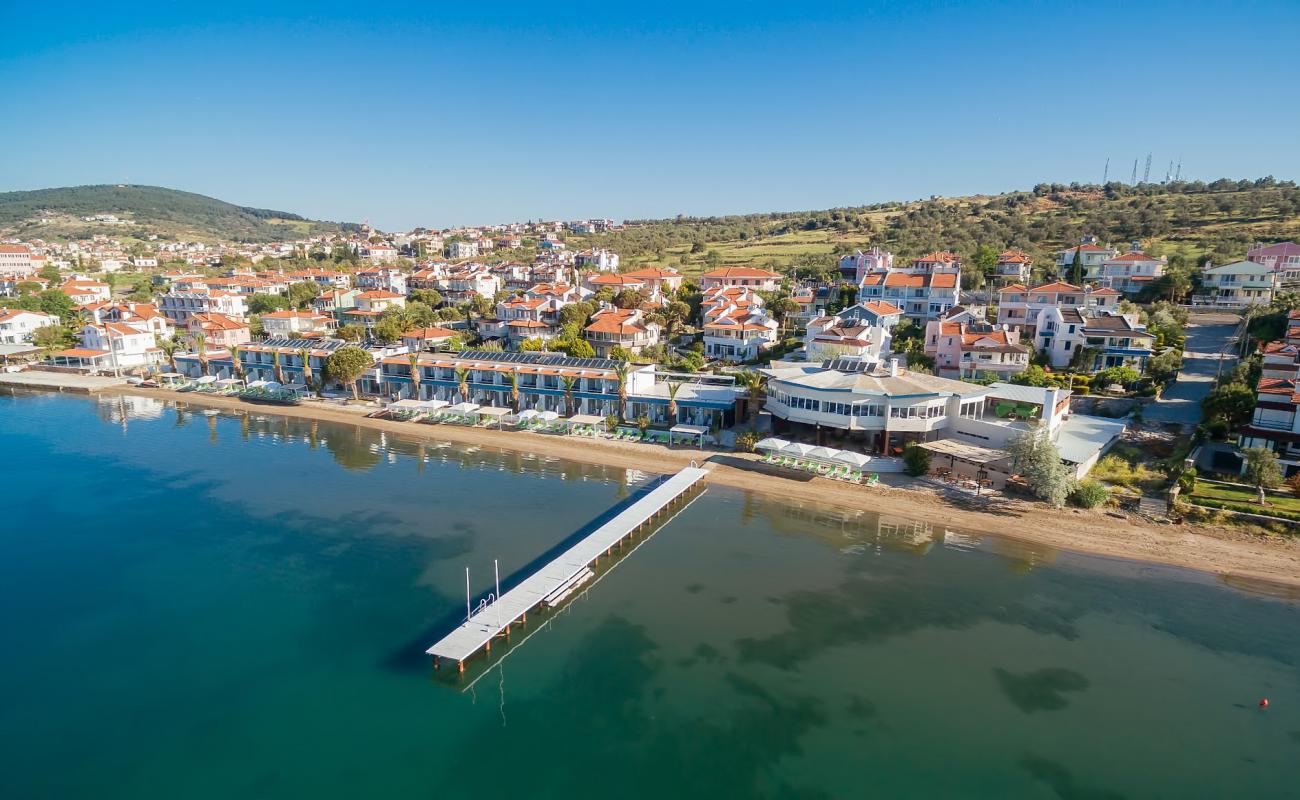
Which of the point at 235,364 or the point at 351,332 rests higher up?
the point at 351,332

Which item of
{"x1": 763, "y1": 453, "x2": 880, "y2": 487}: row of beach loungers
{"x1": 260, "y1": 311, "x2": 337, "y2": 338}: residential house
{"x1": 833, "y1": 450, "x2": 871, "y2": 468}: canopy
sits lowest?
{"x1": 763, "y1": 453, "x2": 880, "y2": 487}: row of beach loungers

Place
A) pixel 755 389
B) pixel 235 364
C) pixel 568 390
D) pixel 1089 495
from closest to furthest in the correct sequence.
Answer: pixel 1089 495 → pixel 755 389 → pixel 568 390 → pixel 235 364

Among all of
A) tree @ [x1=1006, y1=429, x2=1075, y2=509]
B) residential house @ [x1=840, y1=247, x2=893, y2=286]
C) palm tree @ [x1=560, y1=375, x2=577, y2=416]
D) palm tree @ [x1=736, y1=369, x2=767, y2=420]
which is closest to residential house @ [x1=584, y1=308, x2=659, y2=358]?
palm tree @ [x1=560, y1=375, x2=577, y2=416]

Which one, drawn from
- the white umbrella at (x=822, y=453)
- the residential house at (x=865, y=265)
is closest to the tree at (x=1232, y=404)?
the white umbrella at (x=822, y=453)

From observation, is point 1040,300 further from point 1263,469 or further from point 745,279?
point 745,279

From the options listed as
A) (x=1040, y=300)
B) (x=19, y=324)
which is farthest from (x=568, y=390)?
(x=19, y=324)

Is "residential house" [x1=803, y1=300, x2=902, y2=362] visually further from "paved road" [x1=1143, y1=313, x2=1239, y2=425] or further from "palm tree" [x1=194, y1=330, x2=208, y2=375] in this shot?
"palm tree" [x1=194, y1=330, x2=208, y2=375]
